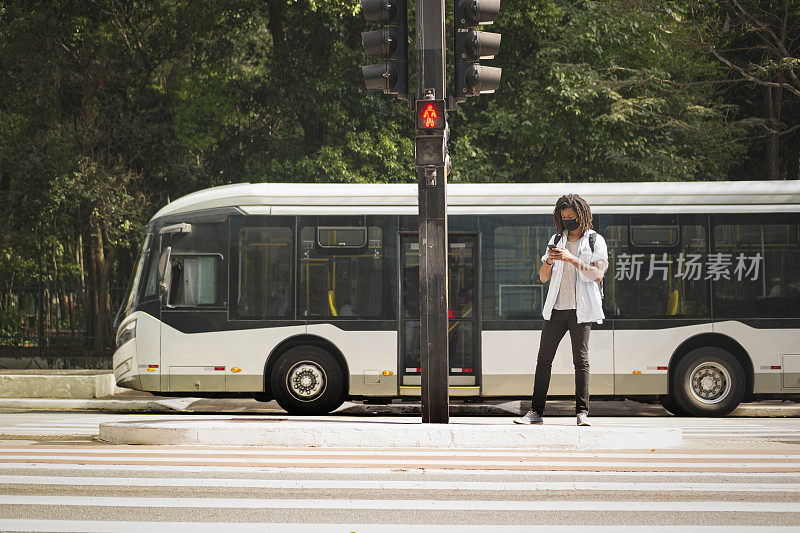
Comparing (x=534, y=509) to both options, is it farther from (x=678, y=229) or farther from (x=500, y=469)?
(x=678, y=229)

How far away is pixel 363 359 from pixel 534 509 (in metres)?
7.47

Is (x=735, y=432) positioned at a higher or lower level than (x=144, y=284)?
lower

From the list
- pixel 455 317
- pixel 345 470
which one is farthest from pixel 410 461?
pixel 455 317

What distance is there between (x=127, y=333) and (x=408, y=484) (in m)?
8.01

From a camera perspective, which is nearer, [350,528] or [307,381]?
[350,528]

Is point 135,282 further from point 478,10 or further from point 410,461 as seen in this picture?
point 410,461

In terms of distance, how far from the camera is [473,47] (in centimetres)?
914

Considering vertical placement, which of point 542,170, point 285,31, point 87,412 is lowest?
point 87,412

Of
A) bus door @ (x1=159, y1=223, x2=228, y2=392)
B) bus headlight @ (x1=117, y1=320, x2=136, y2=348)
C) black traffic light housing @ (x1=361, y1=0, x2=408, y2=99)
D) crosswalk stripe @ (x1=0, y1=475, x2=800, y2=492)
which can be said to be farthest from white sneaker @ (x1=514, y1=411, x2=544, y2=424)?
bus headlight @ (x1=117, y1=320, x2=136, y2=348)

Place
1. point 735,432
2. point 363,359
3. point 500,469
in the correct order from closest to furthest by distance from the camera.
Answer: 1. point 500,469
2. point 735,432
3. point 363,359

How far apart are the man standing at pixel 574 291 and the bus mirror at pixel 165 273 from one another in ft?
20.7

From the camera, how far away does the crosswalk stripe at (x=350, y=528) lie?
5352mm

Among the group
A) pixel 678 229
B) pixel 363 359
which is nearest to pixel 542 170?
pixel 678 229

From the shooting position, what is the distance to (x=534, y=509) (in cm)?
591
